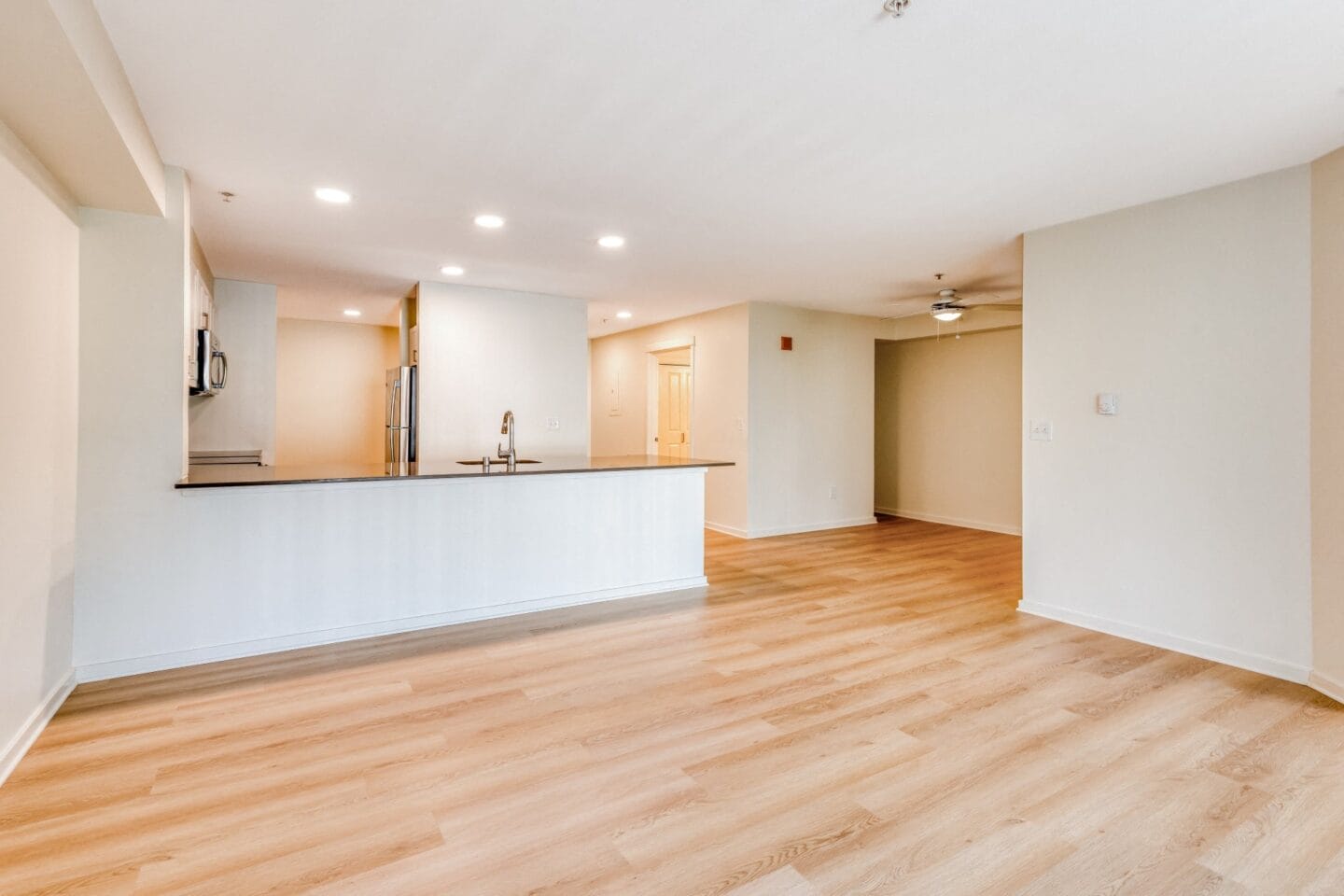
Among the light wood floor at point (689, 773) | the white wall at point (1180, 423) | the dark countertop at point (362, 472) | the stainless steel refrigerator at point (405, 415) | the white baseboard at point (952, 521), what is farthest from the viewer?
the white baseboard at point (952, 521)

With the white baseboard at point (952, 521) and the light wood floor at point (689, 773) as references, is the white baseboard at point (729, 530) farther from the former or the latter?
the light wood floor at point (689, 773)

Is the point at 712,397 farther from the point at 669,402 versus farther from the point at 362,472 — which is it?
the point at 362,472

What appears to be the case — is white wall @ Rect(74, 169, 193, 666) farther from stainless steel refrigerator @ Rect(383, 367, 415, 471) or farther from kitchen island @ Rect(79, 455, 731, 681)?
stainless steel refrigerator @ Rect(383, 367, 415, 471)

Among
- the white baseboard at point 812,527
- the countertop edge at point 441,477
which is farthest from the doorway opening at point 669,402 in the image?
the countertop edge at point 441,477

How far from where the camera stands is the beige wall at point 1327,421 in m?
2.69

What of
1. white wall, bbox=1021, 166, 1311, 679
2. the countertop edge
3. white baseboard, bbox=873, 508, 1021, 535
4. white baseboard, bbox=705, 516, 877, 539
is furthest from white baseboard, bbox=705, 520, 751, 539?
white wall, bbox=1021, 166, 1311, 679

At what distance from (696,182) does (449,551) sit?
238cm

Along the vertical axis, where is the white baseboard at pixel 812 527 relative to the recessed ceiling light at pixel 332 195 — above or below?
below

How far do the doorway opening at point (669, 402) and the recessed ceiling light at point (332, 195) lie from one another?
439 centimetres

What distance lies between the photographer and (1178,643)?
328 cm

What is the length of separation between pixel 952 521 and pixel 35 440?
743 cm

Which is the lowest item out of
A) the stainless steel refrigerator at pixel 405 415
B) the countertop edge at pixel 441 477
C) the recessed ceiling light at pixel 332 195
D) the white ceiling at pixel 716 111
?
the countertop edge at pixel 441 477

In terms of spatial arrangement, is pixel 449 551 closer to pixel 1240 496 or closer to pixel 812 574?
pixel 812 574

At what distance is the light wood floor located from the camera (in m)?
1.66
